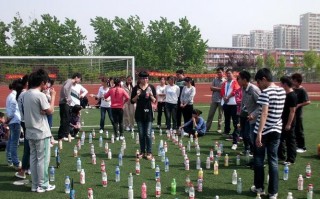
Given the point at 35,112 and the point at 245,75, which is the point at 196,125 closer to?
the point at 245,75

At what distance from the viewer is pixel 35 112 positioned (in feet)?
20.8

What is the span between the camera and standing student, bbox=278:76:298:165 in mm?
7973

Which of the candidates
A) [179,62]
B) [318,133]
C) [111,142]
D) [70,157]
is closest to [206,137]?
[111,142]

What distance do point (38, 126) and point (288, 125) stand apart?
505 cm

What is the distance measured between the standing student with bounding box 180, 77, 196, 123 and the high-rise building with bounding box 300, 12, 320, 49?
19108cm

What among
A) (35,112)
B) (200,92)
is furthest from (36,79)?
(200,92)

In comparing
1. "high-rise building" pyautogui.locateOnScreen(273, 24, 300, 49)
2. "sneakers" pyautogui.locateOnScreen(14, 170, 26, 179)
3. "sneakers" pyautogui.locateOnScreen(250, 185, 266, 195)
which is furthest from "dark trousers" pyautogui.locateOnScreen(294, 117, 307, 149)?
"high-rise building" pyautogui.locateOnScreen(273, 24, 300, 49)

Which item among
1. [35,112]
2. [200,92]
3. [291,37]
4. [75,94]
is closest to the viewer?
[35,112]

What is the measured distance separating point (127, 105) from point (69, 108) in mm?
2985

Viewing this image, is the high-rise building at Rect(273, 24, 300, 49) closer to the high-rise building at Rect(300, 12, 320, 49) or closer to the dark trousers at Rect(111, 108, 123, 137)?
the high-rise building at Rect(300, 12, 320, 49)

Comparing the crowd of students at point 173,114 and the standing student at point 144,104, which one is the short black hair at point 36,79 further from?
the standing student at point 144,104

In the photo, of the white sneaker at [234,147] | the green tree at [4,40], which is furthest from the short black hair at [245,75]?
the green tree at [4,40]

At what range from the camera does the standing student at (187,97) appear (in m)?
12.6

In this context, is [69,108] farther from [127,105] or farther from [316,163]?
[316,163]
